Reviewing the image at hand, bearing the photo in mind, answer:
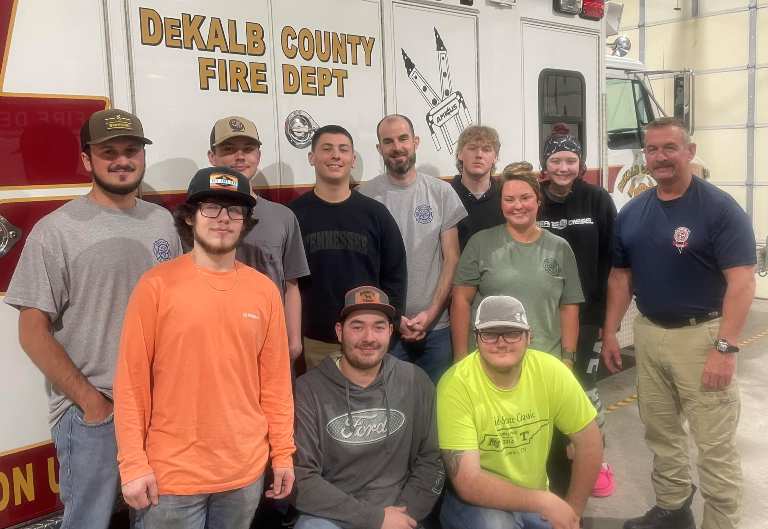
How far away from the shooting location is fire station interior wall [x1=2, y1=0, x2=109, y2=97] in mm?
2658

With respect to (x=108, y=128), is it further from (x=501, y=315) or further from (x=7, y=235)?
(x=501, y=315)

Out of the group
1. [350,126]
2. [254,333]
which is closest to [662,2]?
[350,126]

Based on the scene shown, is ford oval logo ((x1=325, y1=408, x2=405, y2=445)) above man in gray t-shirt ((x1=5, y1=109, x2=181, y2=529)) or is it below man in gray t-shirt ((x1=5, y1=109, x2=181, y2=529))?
below

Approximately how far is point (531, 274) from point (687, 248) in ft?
2.47

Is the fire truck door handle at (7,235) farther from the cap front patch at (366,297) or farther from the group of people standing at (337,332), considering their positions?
the cap front patch at (366,297)

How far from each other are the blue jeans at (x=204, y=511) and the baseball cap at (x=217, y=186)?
964 millimetres

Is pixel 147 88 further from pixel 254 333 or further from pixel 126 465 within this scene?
pixel 126 465

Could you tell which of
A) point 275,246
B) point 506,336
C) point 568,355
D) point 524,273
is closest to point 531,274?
point 524,273

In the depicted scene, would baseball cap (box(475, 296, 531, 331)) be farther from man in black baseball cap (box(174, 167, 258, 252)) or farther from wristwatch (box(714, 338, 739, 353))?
wristwatch (box(714, 338, 739, 353))

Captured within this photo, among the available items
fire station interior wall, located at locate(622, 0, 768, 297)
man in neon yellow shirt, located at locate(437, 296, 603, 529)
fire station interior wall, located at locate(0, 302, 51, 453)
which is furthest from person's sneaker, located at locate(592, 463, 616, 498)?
fire station interior wall, located at locate(622, 0, 768, 297)

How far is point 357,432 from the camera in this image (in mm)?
2939

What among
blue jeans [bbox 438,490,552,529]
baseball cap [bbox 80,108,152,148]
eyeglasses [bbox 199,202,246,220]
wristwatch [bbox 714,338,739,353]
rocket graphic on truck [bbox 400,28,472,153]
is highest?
rocket graphic on truck [bbox 400,28,472,153]

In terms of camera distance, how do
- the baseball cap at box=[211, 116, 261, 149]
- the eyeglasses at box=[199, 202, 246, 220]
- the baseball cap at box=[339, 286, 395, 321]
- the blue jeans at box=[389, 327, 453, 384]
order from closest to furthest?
1. the eyeglasses at box=[199, 202, 246, 220]
2. the baseball cap at box=[339, 286, 395, 321]
3. the baseball cap at box=[211, 116, 261, 149]
4. the blue jeans at box=[389, 327, 453, 384]

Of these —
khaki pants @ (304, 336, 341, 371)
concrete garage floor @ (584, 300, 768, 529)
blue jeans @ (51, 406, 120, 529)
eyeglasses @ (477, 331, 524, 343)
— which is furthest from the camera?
concrete garage floor @ (584, 300, 768, 529)
